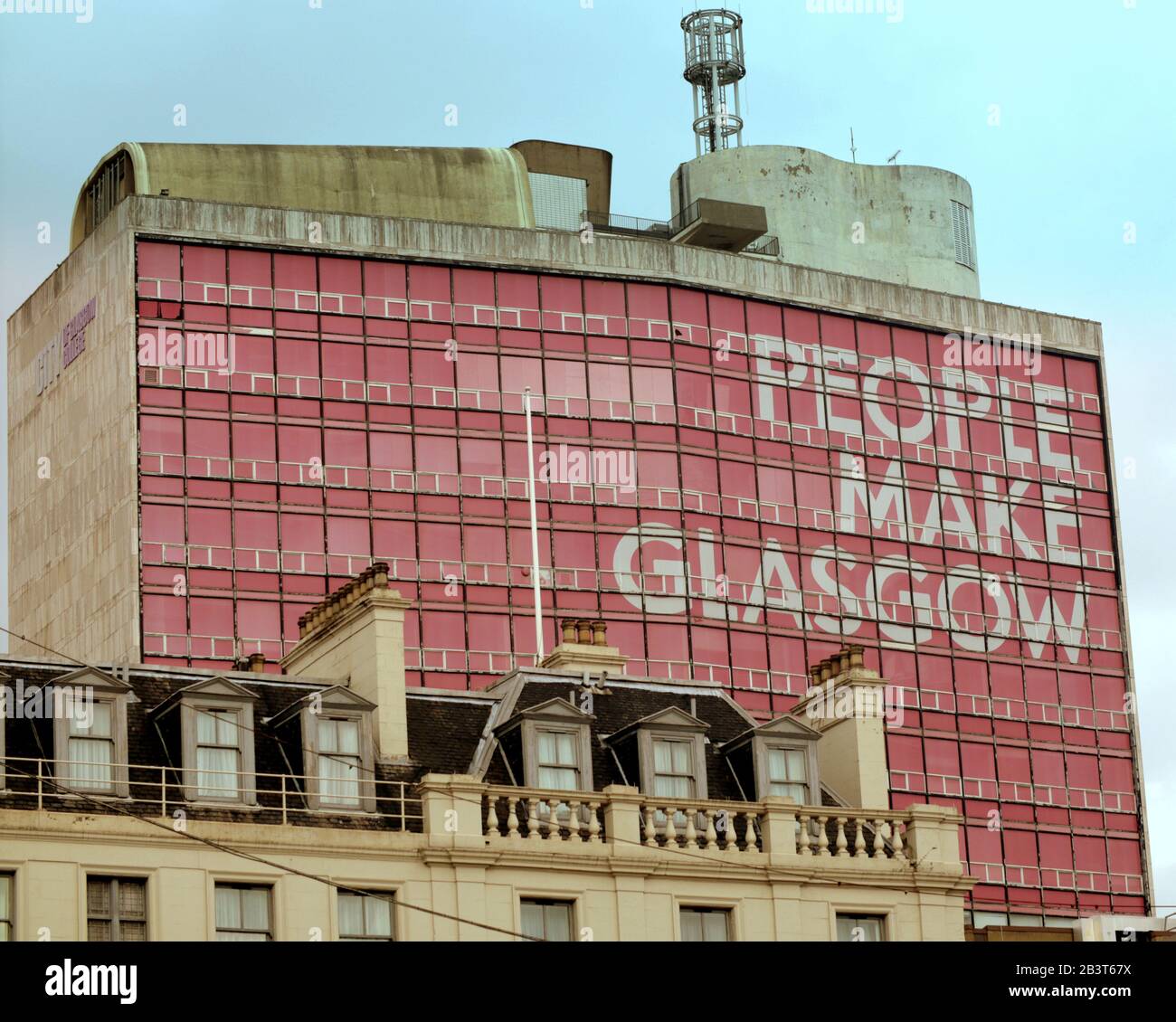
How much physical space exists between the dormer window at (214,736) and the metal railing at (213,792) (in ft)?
0.11

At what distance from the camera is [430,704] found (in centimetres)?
5334

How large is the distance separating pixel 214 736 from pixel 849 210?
3752 inches

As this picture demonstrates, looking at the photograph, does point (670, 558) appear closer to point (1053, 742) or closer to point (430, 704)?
point (1053, 742)

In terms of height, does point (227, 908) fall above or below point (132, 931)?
above

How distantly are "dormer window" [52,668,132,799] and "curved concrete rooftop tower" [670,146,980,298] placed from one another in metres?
92.0

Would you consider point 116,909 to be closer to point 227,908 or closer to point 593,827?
point 227,908

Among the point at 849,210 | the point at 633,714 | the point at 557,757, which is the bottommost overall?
the point at 557,757

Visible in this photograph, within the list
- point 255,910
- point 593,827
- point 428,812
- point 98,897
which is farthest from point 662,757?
point 98,897

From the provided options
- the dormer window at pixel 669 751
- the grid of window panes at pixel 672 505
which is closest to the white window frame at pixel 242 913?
the dormer window at pixel 669 751

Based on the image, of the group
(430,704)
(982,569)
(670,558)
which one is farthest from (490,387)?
(430,704)

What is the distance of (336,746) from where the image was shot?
50.6m

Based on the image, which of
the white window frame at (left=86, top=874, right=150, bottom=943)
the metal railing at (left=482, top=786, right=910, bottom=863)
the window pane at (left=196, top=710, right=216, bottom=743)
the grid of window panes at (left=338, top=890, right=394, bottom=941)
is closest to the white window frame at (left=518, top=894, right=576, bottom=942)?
the metal railing at (left=482, top=786, right=910, bottom=863)

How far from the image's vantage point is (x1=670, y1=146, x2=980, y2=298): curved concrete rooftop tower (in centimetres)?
13975
